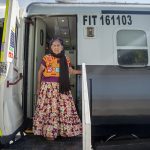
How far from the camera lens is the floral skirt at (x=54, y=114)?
5141 mm

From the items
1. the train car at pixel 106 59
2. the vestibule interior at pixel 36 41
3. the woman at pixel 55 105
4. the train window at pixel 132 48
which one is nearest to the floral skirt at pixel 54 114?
the woman at pixel 55 105

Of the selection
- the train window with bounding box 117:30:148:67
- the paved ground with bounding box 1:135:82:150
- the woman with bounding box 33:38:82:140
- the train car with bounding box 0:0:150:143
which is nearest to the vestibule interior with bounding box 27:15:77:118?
the train car with bounding box 0:0:150:143

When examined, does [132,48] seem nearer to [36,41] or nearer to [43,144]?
[36,41]

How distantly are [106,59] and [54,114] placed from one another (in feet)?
4.06

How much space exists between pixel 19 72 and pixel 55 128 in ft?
3.50

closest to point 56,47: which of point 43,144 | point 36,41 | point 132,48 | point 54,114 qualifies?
point 36,41

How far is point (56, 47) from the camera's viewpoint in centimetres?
534

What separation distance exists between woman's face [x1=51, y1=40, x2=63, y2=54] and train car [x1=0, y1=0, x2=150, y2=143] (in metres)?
0.32

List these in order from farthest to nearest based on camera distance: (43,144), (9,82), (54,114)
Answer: (54,114) → (43,144) → (9,82)

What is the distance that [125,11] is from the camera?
216 inches

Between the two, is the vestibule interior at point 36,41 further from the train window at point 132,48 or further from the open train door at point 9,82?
Result: the train window at point 132,48

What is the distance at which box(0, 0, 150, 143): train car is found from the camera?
5219 mm

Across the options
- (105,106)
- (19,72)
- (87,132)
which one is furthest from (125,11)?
(87,132)

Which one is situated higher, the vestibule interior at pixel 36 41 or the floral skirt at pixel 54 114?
the vestibule interior at pixel 36 41
